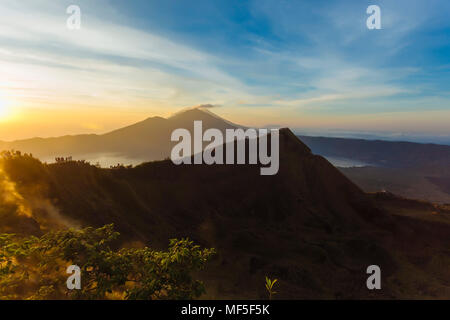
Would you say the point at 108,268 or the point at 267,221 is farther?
the point at 267,221

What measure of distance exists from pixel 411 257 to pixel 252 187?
59.8ft

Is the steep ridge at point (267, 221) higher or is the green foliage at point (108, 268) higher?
the green foliage at point (108, 268)

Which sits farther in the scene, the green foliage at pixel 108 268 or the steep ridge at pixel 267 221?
the steep ridge at pixel 267 221

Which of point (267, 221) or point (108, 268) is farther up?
point (108, 268)

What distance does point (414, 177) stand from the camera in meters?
124

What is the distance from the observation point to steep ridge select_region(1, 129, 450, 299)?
1986 centimetres

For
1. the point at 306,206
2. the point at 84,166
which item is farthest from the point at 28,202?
the point at 306,206

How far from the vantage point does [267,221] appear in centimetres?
3011

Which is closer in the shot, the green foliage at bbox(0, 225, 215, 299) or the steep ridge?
the green foliage at bbox(0, 225, 215, 299)

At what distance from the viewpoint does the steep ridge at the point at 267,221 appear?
65.2 feet

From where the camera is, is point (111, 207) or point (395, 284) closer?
point (395, 284)

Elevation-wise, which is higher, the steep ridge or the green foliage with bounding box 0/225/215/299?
the green foliage with bounding box 0/225/215/299
